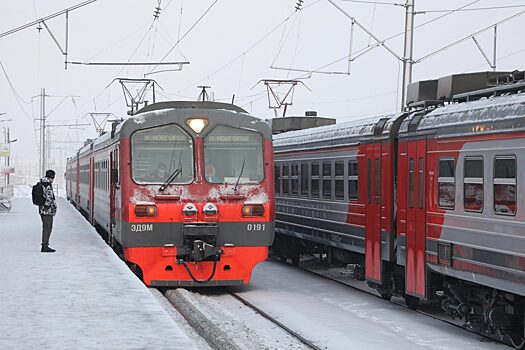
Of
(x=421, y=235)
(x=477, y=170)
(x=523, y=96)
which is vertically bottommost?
(x=421, y=235)

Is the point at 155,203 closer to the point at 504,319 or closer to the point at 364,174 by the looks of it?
the point at 364,174

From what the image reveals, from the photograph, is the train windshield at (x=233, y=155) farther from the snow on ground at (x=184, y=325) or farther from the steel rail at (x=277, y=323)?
the snow on ground at (x=184, y=325)

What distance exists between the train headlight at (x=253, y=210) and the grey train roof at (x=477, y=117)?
3472 millimetres

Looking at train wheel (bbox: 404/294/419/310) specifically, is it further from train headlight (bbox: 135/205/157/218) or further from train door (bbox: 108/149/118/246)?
train door (bbox: 108/149/118/246)

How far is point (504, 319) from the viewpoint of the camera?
11016mm

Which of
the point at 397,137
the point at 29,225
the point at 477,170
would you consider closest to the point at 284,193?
the point at 397,137

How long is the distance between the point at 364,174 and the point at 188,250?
127 inches

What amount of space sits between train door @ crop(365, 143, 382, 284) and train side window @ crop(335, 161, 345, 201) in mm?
1518

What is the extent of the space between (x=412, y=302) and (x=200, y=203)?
12.9 ft

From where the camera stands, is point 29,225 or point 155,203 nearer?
point 155,203

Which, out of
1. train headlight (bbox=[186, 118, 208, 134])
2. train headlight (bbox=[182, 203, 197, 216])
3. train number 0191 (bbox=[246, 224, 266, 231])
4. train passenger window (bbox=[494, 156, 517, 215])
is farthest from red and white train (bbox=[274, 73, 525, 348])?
train headlight (bbox=[182, 203, 197, 216])

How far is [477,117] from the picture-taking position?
449 inches

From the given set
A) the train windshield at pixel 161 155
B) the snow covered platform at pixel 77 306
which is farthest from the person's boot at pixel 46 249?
the train windshield at pixel 161 155

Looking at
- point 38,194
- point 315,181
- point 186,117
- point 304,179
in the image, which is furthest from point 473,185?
point 38,194
